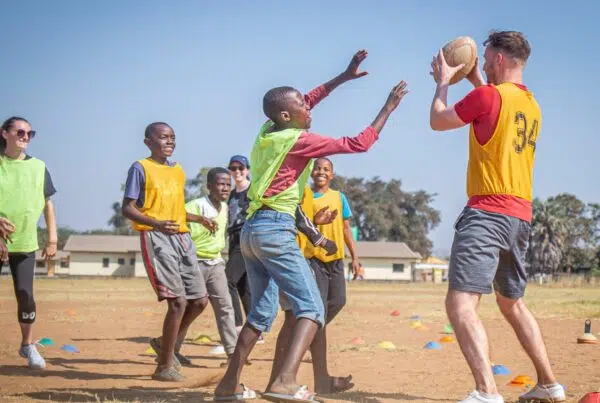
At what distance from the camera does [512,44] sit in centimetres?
535

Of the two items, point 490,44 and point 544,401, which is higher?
point 490,44

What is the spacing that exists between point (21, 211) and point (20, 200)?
10cm

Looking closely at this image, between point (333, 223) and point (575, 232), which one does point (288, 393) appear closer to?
point (333, 223)

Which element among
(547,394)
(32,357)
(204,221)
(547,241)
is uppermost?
(204,221)

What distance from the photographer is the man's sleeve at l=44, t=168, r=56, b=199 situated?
7.80m

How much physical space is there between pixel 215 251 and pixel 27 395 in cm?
304

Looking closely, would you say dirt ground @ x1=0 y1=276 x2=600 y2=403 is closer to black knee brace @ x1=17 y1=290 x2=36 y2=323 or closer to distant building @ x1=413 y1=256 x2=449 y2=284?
black knee brace @ x1=17 y1=290 x2=36 y2=323

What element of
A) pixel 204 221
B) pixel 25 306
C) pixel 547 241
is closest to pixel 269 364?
pixel 204 221

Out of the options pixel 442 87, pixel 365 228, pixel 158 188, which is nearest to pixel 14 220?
pixel 158 188

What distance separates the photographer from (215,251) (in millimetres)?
8555

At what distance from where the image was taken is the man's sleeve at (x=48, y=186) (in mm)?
7797

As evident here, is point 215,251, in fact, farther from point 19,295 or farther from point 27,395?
point 27,395

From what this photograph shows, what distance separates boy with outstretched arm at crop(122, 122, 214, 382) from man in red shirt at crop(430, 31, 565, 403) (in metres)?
2.65

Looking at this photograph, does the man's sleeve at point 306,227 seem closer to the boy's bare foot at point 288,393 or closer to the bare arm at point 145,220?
the boy's bare foot at point 288,393
